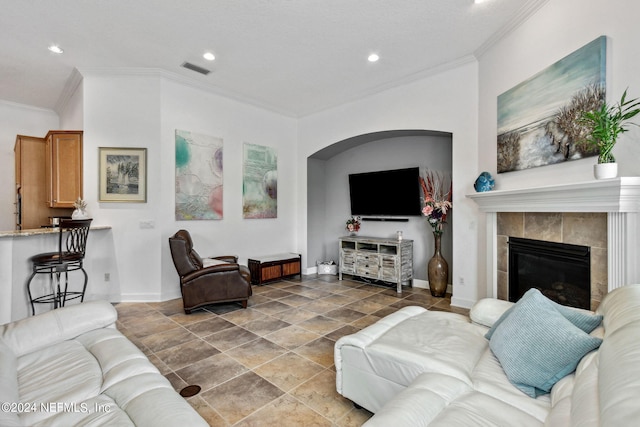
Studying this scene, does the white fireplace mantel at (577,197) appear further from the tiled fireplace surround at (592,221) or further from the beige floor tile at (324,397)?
the beige floor tile at (324,397)

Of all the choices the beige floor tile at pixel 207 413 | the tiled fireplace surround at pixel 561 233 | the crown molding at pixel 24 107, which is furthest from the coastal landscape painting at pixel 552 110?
the crown molding at pixel 24 107

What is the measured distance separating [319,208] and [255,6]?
3980 millimetres

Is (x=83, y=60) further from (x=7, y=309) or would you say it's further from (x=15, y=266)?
(x=7, y=309)

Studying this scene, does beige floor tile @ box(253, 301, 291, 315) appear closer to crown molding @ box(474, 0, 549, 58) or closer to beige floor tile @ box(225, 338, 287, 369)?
beige floor tile @ box(225, 338, 287, 369)

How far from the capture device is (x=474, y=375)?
153 centimetres

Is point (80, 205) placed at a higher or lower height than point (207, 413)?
higher

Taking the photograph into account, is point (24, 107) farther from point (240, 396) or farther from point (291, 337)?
point (240, 396)

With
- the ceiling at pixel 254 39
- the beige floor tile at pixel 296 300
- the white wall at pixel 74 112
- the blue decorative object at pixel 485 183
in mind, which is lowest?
the beige floor tile at pixel 296 300

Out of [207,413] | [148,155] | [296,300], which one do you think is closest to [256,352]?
[207,413]

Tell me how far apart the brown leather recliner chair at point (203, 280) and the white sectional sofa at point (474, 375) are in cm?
228

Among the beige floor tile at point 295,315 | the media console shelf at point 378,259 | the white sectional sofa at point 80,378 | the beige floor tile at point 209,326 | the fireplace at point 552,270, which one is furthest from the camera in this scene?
the media console shelf at point 378,259

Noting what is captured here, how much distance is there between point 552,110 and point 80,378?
3.88m

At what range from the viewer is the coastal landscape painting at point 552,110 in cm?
235

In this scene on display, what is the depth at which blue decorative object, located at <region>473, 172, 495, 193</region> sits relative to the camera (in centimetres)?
343
